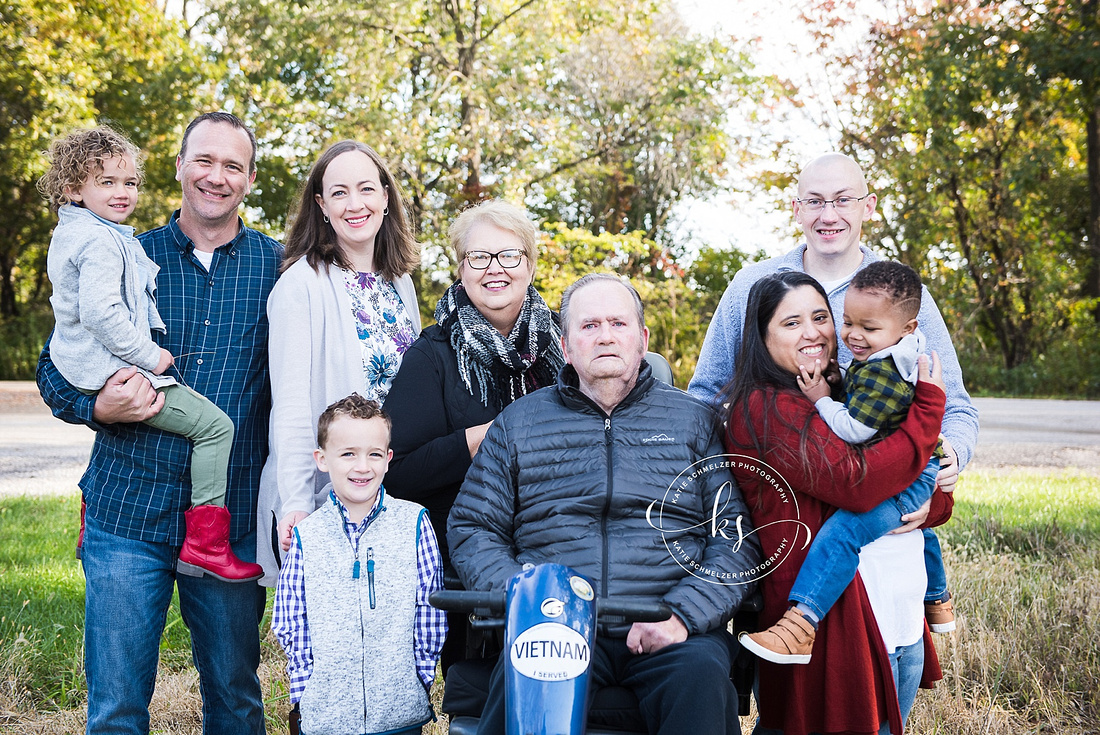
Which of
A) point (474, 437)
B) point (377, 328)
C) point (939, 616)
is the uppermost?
point (377, 328)

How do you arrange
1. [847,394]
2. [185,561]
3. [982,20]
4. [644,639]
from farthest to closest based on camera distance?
[982,20] < [185,561] < [847,394] < [644,639]

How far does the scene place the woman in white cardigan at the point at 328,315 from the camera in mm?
2896

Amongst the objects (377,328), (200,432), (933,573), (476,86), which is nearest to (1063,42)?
(476,86)

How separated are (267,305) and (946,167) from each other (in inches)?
730

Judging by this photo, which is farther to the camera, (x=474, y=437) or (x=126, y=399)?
(x=474, y=437)

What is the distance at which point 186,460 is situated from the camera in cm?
294

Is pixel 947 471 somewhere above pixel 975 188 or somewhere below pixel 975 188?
below

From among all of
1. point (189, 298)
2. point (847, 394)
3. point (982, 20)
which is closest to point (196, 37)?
point (982, 20)

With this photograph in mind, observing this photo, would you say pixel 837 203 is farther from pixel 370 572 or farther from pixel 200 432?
pixel 200 432

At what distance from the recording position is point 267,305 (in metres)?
3.09

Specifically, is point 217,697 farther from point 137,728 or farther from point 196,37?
point 196,37

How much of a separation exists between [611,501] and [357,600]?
2.64 ft

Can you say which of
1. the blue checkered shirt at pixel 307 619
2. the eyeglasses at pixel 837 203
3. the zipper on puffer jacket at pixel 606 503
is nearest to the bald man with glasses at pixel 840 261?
the eyeglasses at pixel 837 203

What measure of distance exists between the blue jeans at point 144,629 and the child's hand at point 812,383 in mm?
1905
